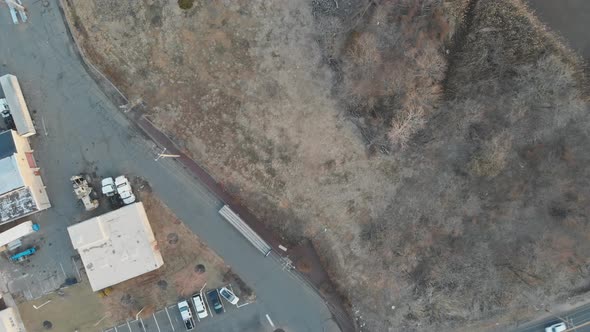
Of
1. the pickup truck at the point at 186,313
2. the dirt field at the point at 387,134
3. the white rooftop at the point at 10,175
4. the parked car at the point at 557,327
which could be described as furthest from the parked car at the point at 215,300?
the parked car at the point at 557,327

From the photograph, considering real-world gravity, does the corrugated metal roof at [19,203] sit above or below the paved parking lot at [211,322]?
above

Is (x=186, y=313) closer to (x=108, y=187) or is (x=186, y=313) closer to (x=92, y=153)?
(x=108, y=187)

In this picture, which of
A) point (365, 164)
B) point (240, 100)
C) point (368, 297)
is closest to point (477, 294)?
point (368, 297)

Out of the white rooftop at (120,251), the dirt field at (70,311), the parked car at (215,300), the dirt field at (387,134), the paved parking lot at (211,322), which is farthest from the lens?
the dirt field at (70,311)

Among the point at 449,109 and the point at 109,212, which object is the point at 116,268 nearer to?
the point at 109,212

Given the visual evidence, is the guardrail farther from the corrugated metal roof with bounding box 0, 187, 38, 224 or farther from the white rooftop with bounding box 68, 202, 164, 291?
the corrugated metal roof with bounding box 0, 187, 38, 224

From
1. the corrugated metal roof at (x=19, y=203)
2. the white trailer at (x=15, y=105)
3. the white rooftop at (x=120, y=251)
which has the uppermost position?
the white trailer at (x=15, y=105)

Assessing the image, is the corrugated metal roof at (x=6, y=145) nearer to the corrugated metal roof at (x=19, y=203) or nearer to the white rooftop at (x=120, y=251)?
the corrugated metal roof at (x=19, y=203)
